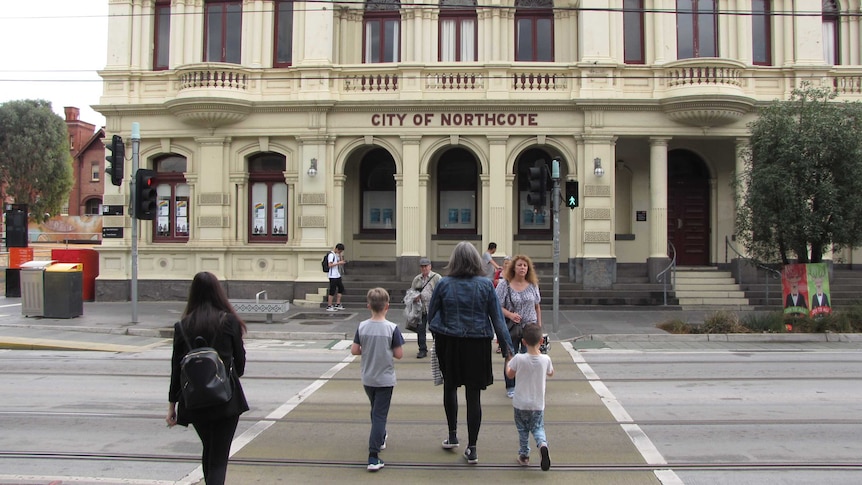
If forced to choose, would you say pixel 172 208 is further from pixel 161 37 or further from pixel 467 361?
pixel 467 361

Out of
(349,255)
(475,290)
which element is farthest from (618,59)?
(475,290)

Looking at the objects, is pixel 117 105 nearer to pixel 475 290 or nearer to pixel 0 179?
pixel 475 290

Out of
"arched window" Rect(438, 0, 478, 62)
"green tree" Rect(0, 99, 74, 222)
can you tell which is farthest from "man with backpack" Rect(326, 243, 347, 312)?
"green tree" Rect(0, 99, 74, 222)

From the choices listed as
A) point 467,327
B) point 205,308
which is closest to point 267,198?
point 467,327

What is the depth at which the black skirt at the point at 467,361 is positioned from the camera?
231 inches

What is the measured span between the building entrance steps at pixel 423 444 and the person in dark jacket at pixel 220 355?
1266 mm

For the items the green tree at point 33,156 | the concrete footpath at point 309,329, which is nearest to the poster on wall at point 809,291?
the concrete footpath at point 309,329

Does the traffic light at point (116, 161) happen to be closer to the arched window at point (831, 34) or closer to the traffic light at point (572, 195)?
the traffic light at point (572, 195)

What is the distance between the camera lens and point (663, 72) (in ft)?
65.7

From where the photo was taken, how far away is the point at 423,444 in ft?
22.2

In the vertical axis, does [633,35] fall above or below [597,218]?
above

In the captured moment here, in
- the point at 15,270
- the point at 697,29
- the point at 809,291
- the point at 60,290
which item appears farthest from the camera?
the point at 15,270

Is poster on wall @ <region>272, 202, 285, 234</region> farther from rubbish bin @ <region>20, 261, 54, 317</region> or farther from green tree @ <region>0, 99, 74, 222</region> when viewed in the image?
green tree @ <region>0, 99, 74, 222</region>

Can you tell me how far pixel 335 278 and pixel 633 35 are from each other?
11.7 m
